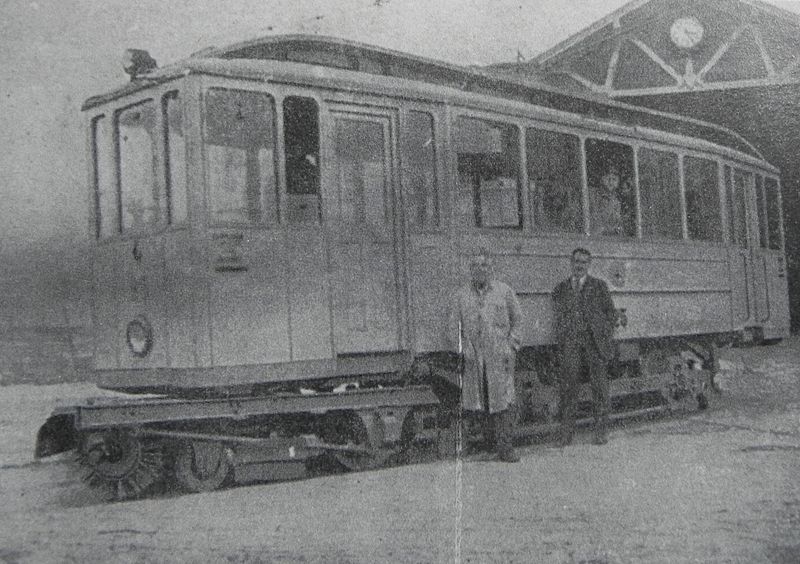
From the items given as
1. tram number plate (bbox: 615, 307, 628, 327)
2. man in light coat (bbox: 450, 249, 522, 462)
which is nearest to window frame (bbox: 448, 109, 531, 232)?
man in light coat (bbox: 450, 249, 522, 462)

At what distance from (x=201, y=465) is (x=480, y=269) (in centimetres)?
267

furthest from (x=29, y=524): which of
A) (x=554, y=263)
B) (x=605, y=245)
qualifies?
(x=605, y=245)

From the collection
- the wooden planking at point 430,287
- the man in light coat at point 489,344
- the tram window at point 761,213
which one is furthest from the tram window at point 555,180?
the tram window at point 761,213

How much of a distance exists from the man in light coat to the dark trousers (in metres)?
1.02

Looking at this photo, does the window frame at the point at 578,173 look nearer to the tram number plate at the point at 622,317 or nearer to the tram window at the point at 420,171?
the tram number plate at the point at 622,317

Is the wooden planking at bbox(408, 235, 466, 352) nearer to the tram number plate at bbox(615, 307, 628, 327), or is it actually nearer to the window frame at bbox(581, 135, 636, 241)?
the window frame at bbox(581, 135, 636, 241)

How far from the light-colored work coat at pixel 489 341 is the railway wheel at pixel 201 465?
2160mm

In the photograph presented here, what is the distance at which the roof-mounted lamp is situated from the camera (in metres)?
6.65

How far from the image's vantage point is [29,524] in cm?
553

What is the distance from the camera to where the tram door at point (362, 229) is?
263 inches

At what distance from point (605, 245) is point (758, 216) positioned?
150 inches

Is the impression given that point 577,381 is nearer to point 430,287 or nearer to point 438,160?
point 430,287

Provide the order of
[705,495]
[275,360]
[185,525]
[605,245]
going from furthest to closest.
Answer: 1. [605,245]
2. [275,360]
3. [705,495]
4. [185,525]

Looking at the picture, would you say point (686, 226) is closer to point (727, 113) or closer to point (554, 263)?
point (554, 263)
